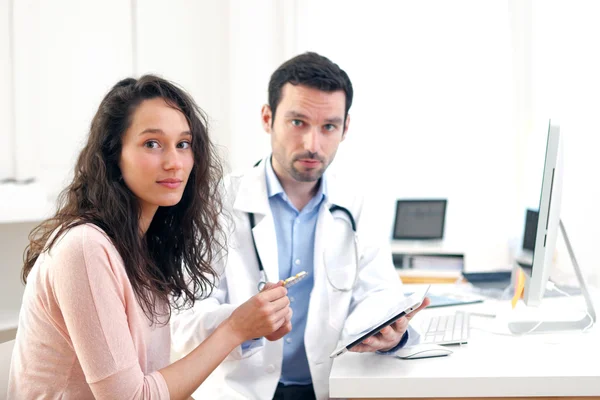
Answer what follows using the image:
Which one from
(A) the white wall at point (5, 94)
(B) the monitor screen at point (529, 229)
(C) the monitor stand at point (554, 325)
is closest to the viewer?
(C) the monitor stand at point (554, 325)

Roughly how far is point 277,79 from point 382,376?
1.05 m

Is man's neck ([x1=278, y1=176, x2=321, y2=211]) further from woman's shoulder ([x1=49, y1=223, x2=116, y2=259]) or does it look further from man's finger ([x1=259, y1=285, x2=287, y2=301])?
woman's shoulder ([x1=49, y1=223, x2=116, y2=259])

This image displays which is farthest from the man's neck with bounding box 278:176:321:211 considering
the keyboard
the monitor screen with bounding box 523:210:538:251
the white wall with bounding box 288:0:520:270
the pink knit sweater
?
the white wall with bounding box 288:0:520:270

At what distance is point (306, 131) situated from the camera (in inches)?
72.1

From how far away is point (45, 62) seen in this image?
9.23ft

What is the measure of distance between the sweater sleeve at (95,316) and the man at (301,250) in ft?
1.42

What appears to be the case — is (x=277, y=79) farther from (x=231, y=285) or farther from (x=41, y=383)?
(x=41, y=383)

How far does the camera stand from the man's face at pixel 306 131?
1.77 metres

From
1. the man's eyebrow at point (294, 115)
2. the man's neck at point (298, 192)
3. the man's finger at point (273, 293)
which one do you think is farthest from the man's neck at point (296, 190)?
the man's finger at point (273, 293)

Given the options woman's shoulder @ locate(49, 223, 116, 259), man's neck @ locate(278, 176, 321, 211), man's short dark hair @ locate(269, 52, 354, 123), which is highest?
man's short dark hair @ locate(269, 52, 354, 123)

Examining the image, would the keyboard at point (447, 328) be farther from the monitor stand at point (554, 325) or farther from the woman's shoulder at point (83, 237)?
the woman's shoulder at point (83, 237)

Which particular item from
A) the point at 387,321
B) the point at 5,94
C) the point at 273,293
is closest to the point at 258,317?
the point at 273,293

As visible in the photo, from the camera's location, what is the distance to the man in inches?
63.6

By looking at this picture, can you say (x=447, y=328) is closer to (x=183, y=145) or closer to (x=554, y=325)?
(x=554, y=325)
